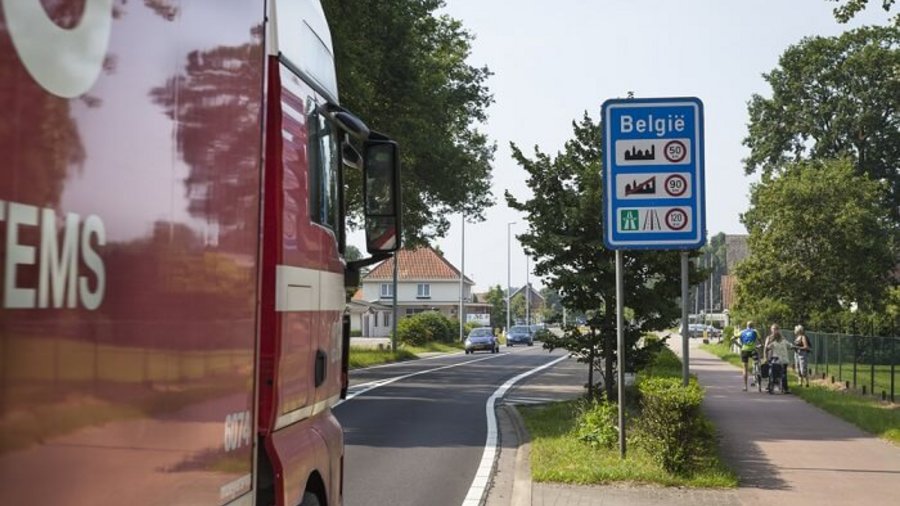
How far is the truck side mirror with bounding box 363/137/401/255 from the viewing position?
536 centimetres

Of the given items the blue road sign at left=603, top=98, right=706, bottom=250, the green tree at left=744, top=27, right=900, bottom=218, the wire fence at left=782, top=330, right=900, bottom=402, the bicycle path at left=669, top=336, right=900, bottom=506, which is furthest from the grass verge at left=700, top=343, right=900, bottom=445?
the green tree at left=744, top=27, right=900, bottom=218

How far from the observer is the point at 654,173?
11281 mm

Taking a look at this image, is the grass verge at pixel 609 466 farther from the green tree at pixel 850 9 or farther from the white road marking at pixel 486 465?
the green tree at pixel 850 9

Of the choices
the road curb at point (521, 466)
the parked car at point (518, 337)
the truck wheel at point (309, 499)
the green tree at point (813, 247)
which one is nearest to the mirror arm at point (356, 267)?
the truck wheel at point (309, 499)

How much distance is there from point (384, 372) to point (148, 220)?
30.5 metres

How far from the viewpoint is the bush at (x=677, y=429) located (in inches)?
395

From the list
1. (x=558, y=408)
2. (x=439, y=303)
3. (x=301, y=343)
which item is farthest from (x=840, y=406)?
(x=439, y=303)

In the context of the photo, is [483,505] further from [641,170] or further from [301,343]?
[301,343]

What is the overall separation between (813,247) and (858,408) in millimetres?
19034

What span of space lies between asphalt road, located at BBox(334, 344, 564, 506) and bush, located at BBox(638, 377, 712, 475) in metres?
1.93

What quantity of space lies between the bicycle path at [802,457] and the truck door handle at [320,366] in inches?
212

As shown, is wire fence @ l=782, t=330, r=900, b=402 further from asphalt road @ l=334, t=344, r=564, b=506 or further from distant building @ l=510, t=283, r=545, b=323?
distant building @ l=510, t=283, r=545, b=323

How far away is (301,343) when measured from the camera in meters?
4.30

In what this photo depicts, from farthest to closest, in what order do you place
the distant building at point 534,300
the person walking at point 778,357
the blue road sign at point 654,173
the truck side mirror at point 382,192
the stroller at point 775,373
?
the distant building at point 534,300, the stroller at point 775,373, the person walking at point 778,357, the blue road sign at point 654,173, the truck side mirror at point 382,192
